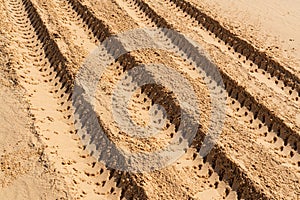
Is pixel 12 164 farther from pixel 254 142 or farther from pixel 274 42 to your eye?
pixel 274 42

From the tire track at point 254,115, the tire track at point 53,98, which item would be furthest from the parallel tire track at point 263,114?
the tire track at point 53,98

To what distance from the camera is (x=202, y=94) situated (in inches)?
240

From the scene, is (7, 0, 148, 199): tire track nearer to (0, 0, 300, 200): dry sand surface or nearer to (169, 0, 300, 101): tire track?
(0, 0, 300, 200): dry sand surface

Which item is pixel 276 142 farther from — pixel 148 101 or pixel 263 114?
pixel 148 101

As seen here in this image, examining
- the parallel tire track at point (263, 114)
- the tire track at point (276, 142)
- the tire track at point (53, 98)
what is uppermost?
the parallel tire track at point (263, 114)

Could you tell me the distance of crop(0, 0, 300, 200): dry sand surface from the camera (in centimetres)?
491

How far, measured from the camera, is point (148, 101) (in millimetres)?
6086

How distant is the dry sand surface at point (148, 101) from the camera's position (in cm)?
491

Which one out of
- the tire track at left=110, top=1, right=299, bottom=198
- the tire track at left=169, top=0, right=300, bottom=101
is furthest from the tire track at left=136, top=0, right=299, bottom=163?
the tire track at left=169, top=0, right=300, bottom=101

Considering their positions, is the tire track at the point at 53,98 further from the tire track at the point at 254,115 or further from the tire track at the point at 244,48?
the tire track at the point at 244,48

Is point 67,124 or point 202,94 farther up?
point 202,94

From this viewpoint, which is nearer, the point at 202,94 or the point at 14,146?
the point at 14,146

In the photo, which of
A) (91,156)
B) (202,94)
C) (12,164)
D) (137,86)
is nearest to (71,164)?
(91,156)

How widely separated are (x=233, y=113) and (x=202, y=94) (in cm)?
57
